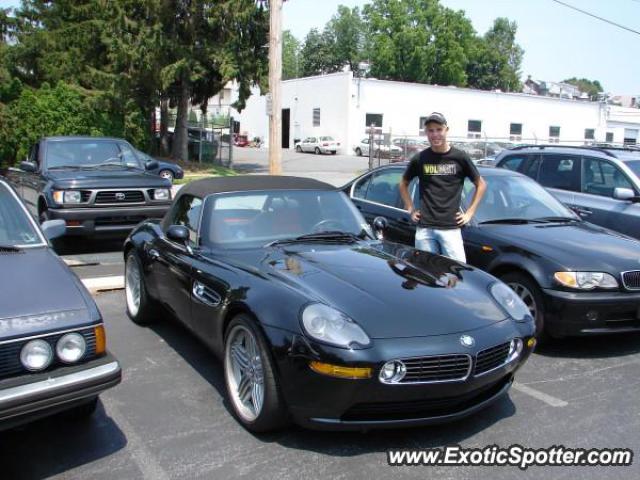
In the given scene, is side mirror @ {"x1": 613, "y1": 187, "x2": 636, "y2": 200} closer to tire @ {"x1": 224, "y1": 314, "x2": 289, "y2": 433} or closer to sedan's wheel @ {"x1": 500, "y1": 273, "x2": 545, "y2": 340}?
sedan's wheel @ {"x1": 500, "y1": 273, "x2": 545, "y2": 340}

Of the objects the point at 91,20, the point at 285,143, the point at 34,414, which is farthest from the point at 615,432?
the point at 285,143

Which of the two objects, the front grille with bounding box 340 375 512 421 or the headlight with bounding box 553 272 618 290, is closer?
the front grille with bounding box 340 375 512 421

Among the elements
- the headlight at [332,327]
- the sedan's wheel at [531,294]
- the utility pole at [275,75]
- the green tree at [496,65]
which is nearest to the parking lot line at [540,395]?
the sedan's wheel at [531,294]

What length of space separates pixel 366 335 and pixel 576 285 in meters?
2.44

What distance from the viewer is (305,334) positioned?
3.24 m

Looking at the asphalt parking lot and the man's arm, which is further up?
the man's arm

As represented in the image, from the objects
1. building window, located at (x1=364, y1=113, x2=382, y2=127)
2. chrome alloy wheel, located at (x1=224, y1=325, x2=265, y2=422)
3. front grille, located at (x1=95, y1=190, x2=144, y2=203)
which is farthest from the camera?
building window, located at (x1=364, y1=113, x2=382, y2=127)

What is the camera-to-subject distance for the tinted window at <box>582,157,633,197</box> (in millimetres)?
7691

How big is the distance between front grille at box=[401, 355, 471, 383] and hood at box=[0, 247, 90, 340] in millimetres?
1661

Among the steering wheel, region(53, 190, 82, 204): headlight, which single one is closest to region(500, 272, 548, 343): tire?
the steering wheel

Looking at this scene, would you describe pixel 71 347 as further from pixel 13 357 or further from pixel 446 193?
pixel 446 193

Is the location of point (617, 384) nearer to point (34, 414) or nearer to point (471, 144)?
point (34, 414)

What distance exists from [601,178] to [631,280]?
10.6 feet

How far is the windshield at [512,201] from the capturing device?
607 centimetres
